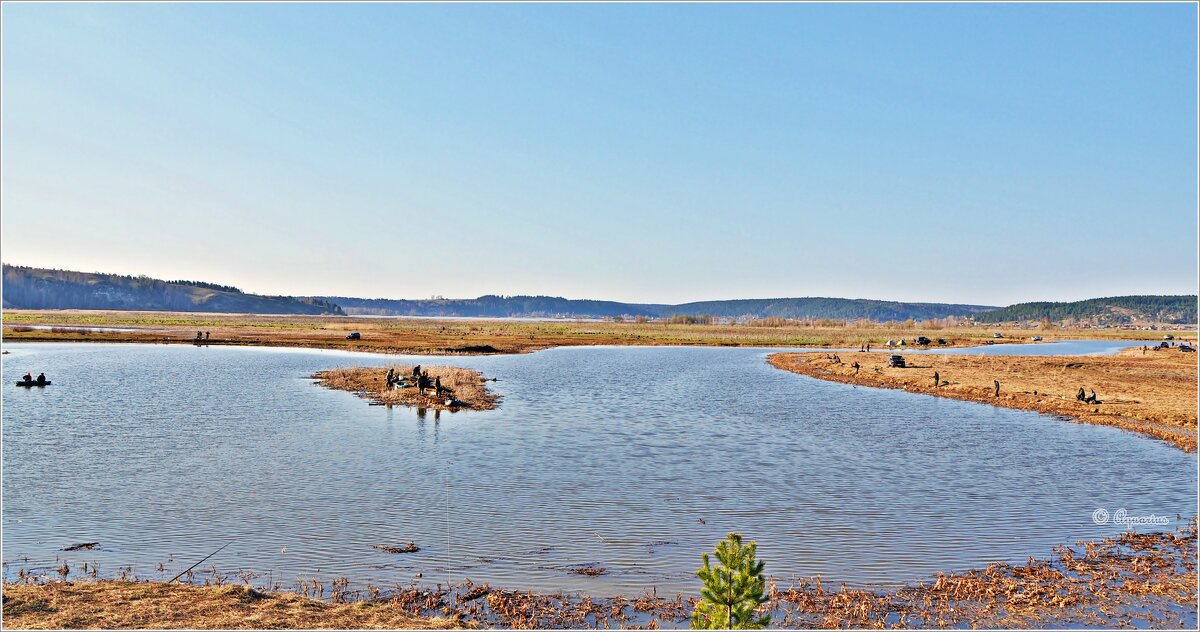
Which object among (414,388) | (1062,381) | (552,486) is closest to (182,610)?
(552,486)

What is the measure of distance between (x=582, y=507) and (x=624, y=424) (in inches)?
636

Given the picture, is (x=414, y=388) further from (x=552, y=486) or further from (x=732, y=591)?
(x=732, y=591)

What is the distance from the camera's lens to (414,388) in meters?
46.6

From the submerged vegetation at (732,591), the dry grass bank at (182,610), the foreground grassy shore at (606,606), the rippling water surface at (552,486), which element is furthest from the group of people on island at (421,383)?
the submerged vegetation at (732,591)

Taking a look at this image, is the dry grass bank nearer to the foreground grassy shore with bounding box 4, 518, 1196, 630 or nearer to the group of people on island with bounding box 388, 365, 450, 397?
the foreground grassy shore with bounding box 4, 518, 1196, 630

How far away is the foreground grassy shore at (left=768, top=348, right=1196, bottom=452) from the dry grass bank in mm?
32255

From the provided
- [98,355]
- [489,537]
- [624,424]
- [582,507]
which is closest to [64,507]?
[489,537]

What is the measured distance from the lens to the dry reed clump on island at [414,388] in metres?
41.5

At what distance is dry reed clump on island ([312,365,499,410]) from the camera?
41.5 meters

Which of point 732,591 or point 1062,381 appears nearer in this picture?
point 732,591

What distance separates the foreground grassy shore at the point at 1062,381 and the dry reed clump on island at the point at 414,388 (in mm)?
31058

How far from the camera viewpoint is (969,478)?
2495 cm

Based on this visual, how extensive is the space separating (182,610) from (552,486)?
11.8 meters

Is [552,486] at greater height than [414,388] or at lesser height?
lesser
